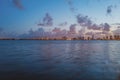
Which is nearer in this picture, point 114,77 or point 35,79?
point 35,79

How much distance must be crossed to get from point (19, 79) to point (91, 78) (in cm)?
780

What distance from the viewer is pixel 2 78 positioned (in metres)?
20.7

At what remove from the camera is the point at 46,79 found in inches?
823

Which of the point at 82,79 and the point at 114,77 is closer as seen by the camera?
the point at 82,79

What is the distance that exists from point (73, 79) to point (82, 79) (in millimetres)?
964

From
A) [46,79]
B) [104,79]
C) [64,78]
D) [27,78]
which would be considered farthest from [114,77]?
[27,78]

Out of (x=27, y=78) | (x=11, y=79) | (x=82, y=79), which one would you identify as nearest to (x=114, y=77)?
(x=82, y=79)

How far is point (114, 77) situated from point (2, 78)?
40.8 ft

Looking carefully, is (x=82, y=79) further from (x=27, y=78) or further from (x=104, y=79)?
(x=27, y=78)

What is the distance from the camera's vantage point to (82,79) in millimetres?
21016

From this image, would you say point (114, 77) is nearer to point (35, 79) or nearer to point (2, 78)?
point (35, 79)

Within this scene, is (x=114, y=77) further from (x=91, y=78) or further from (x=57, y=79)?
(x=57, y=79)

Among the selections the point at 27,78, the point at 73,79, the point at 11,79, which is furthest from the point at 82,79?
the point at 11,79

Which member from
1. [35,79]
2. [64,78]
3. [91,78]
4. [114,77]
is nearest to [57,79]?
[64,78]
